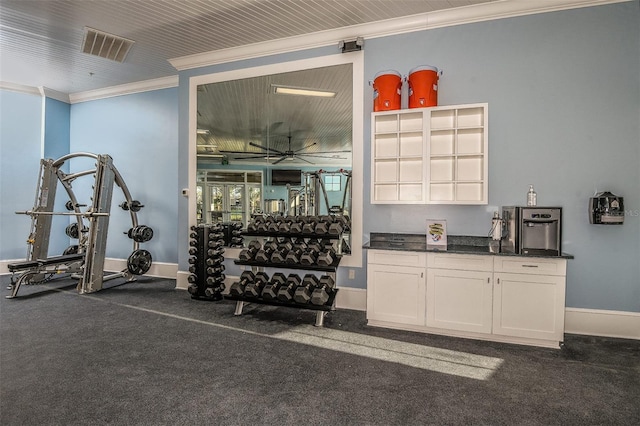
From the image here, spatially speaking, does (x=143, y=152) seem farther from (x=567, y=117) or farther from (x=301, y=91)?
(x=567, y=117)

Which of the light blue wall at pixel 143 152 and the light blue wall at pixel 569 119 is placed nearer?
the light blue wall at pixel 569 119

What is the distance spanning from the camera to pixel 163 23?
13.1 feet

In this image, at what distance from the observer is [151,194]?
5.99 m

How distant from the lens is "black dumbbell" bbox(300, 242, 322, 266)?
3.67 meters

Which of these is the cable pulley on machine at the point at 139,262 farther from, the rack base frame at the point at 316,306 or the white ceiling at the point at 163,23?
the white ceiling at the point at 163,23

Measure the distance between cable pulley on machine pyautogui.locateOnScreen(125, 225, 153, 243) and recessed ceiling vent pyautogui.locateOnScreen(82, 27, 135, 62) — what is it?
8.61 feet

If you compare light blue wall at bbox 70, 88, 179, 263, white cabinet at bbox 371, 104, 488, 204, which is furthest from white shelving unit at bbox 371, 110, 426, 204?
light blue wall at bbox 70, 88, 179, 263

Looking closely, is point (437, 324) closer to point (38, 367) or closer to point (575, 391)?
point (575, 391)

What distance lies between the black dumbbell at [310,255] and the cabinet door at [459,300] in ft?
4.02

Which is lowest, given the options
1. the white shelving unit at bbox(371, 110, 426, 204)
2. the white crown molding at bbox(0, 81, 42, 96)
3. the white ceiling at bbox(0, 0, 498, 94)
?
the white shelving unit at bbox(371, 110, 426, 204)

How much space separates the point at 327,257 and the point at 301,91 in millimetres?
2328

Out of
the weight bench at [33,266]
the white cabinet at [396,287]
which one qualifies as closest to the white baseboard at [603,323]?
the white cabinet at [396,287]

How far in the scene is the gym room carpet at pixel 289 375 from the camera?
2.00m

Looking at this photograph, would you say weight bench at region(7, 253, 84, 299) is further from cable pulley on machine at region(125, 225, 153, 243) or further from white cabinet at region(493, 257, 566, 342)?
white cabinet at region(493, 257, 566, 342)
